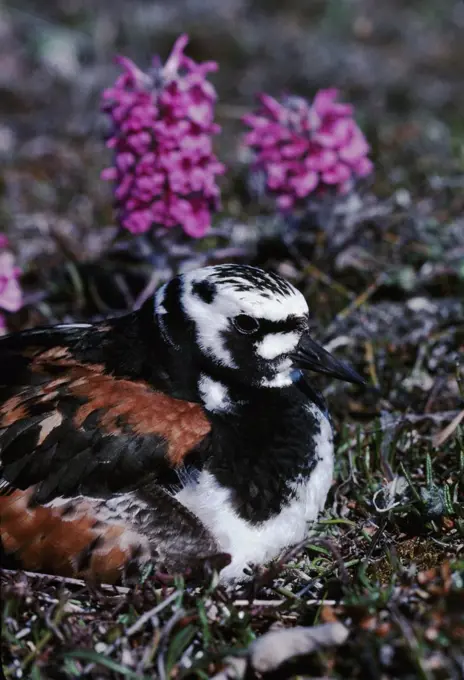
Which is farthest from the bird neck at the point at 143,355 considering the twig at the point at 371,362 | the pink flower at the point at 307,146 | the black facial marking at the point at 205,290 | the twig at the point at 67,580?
the pink flower at the point at 307,146

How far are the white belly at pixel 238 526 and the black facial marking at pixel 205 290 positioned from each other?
0.65m

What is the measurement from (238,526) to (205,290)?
88 centimetres

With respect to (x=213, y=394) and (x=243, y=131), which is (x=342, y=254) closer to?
(x=213, y=394)

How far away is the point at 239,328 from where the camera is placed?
3.43m

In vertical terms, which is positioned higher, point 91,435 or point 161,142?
point 161,142

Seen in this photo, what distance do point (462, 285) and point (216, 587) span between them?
2677mm

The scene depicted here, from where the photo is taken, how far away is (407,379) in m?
4.50

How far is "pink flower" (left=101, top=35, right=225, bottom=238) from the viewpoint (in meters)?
4.50

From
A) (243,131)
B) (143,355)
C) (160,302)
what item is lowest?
(243,131)

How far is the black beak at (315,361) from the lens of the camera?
3.52 m

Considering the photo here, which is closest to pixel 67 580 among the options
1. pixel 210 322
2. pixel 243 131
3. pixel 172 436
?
pixel 172 436

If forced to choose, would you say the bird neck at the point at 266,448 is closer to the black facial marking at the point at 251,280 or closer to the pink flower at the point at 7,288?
the black facial marking at the point at 251,280

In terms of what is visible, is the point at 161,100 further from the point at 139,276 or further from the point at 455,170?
the point at 455,170

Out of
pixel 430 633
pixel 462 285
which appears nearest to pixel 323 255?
pixel 462 285
